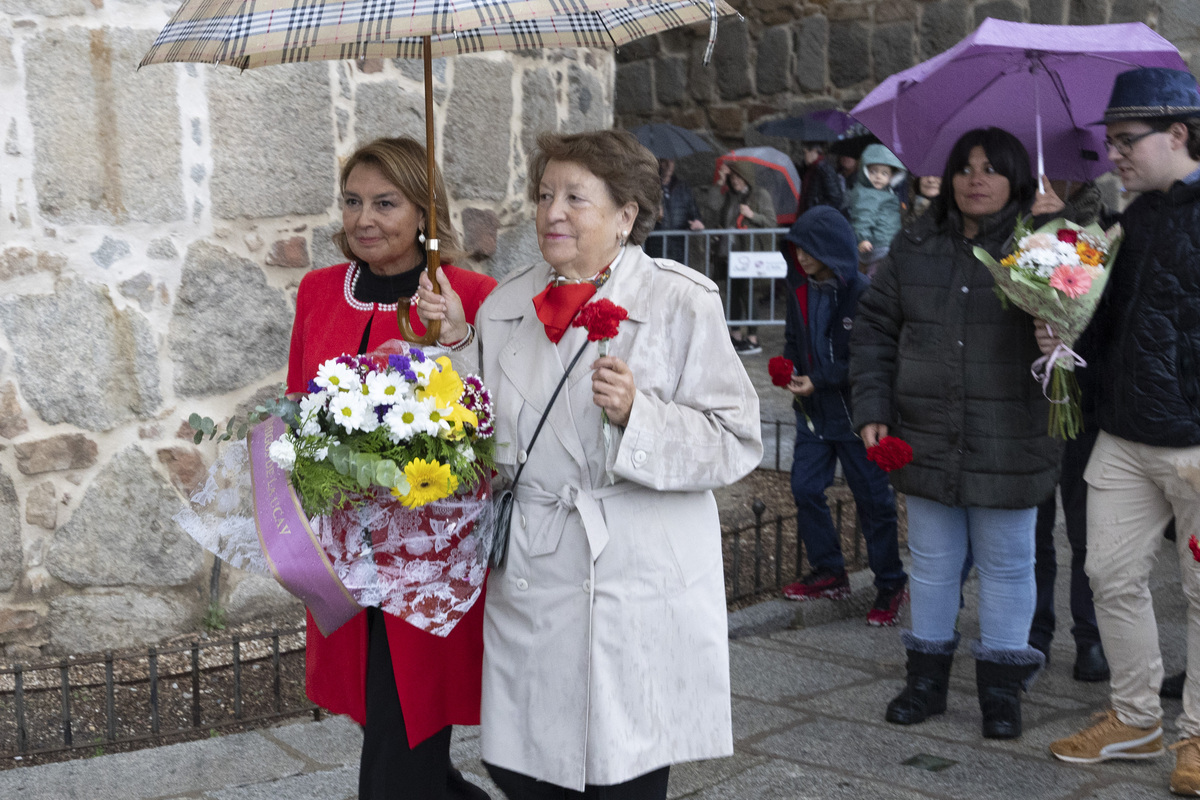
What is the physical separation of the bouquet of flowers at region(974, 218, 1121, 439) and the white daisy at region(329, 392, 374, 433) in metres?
2.16

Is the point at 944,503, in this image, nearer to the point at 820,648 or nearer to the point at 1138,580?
the point at 1138,580

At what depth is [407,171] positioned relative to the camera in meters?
3.26

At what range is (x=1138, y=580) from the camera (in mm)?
3855

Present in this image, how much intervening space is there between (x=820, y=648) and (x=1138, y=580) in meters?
1.58

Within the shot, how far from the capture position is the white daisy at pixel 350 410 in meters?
2.52

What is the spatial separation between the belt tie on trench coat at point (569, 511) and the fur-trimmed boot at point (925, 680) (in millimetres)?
2003

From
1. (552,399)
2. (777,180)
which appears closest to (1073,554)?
(552,399)

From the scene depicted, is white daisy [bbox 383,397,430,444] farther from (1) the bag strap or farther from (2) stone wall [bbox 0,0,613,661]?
(2) stone wall [bbox 0,0,613,661]

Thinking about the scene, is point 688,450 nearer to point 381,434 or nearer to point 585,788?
point 381,434

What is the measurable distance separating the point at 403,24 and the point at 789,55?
12.2 meters

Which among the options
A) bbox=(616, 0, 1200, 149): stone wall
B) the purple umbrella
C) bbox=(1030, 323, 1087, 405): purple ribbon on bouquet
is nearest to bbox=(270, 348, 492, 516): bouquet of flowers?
bbox=(1030, 323, 1087, 405): purple ribbon on bouquet

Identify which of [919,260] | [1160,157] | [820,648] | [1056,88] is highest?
[1056,88]

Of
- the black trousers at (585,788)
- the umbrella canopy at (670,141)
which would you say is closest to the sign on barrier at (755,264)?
the umbrella canopy at (670,141)

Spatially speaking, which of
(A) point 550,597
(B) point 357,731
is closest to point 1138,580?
(A) point 550,597
